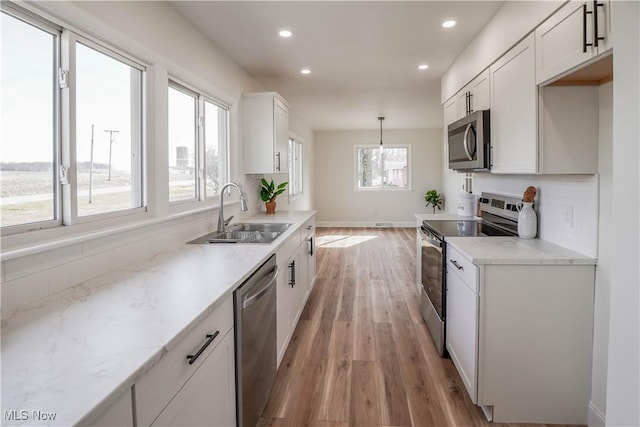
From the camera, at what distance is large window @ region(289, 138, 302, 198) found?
726cm

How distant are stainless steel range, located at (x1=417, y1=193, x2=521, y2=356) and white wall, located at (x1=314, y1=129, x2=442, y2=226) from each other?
6.26 meters

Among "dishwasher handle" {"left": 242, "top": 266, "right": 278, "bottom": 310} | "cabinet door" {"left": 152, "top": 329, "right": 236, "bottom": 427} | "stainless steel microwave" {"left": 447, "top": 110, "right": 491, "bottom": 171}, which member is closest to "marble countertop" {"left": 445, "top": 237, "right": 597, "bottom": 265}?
"stainless steel microwave" {"left": 447, "top": 110, "right": 491, "bottom": 171}

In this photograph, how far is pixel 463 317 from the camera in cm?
229

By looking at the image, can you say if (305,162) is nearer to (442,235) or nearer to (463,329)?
(442,235)

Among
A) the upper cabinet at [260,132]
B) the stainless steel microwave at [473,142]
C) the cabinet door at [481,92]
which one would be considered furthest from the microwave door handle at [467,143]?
the upper cabinet at [260,132]

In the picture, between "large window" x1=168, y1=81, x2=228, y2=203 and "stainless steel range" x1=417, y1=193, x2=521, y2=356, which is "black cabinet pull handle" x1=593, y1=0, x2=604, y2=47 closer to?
"stainless steel range" x1=417, y1=193, x2=521, y2=356

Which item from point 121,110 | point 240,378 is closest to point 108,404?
point 240,378

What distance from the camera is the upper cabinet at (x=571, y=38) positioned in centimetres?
151

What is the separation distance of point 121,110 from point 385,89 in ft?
12.3

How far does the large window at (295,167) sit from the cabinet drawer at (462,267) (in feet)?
15.7

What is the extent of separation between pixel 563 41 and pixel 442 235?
1.38 meters

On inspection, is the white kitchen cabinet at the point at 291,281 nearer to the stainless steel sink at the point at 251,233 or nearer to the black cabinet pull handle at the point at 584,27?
the stainless steel sink at the point at 251,233

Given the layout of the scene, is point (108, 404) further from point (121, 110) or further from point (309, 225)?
point (309, 225)

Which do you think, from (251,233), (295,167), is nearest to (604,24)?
(251,233)
